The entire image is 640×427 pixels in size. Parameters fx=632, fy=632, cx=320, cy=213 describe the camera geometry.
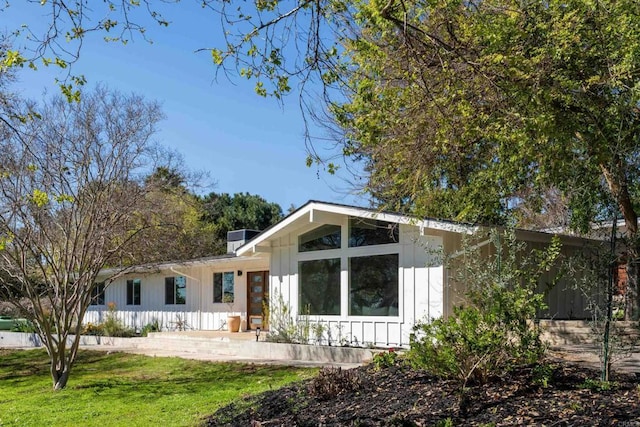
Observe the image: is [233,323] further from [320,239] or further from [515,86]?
[515,86]

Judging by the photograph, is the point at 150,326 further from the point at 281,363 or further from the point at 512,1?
the point at 512,1

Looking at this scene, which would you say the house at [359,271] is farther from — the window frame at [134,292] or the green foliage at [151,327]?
the window frame at [134,292]

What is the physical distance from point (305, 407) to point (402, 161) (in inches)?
227

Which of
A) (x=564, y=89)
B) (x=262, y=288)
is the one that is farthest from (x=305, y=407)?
(x=262, y=288)

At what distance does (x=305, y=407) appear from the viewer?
22.2ft

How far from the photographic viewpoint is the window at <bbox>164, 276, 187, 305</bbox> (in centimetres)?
2289

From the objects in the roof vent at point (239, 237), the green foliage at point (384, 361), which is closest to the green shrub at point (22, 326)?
the roof vent at point (239, 237)

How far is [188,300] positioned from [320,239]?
8287mm

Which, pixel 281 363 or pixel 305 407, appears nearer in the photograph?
pixel 305 407

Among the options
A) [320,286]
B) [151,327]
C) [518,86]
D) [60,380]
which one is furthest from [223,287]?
[518,86]

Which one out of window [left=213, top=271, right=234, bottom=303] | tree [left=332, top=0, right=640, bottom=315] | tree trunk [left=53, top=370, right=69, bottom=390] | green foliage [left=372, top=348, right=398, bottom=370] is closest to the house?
window [left=213, top=271, right=234, bottom=303]

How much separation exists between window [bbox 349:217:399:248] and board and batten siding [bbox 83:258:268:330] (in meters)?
5.34

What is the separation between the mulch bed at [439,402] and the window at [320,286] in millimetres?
7875

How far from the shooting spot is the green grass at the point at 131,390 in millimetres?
8750
